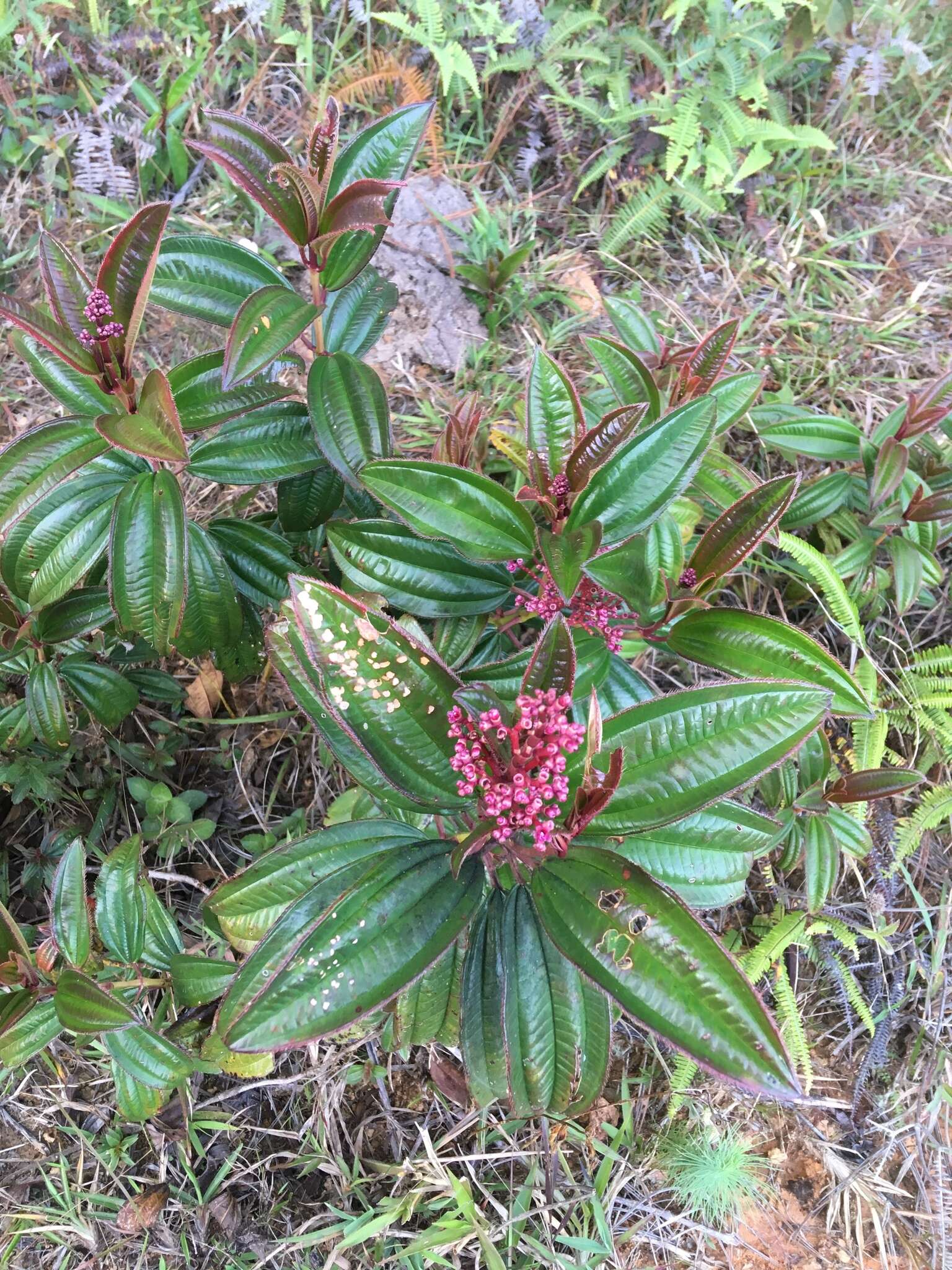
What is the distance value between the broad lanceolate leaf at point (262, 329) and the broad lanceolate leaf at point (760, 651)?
0.93 metres

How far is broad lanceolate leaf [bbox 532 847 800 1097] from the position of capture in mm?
949

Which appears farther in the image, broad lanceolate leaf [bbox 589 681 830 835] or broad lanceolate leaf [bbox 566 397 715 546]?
broad lanceolate leaf [bbox 566 397 715 546]

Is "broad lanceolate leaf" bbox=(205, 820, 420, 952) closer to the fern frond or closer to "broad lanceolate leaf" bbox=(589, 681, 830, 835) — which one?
"broad lanceolate leaf" bbox=(589, 681, 830, 835)

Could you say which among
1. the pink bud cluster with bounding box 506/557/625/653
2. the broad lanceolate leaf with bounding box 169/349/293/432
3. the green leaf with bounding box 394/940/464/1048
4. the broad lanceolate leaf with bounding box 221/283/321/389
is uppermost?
the broad lanceolate leaf with bounding box 221/283/321/389

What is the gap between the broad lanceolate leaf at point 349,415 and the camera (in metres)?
1.63

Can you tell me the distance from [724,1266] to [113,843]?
1.92 m

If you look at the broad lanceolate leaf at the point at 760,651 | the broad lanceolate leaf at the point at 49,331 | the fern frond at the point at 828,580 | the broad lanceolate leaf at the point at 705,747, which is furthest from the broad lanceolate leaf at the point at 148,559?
the fern frond at the point at 828,580

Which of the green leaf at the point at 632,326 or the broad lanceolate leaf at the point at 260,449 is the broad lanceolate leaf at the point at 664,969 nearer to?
the broad lanceolate leaf at the point at 260,449

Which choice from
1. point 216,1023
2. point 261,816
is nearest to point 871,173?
point 261,816

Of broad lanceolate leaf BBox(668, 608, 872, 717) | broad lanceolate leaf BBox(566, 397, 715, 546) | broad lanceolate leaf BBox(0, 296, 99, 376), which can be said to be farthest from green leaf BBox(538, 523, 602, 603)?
broad lanceolate leaf BBox(0, 296, 99, 376)

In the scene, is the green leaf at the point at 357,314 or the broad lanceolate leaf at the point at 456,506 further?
the green leaf at the point at 357,314

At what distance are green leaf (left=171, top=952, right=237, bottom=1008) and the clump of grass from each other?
1178mm

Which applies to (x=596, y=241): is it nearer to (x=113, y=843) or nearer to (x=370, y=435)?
(x=370, y=435)

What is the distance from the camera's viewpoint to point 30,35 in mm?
3088
